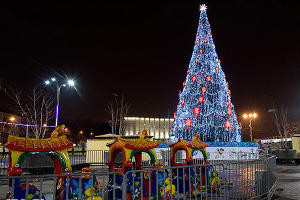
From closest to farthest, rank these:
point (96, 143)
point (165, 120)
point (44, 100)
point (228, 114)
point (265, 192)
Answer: point (265, 192)
point (96, 143)
point (44, 100)
point (228, 114)
point (165, 120)

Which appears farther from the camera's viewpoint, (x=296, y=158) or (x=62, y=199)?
(x=296, y=158)

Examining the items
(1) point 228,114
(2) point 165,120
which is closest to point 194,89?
(1) point 228,114

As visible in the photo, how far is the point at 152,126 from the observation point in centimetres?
5931

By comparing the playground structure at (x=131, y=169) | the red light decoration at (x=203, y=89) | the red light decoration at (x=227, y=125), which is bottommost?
the playground structure at (x=131, y=169)

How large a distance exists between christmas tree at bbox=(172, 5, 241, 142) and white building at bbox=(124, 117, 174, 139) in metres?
32.8

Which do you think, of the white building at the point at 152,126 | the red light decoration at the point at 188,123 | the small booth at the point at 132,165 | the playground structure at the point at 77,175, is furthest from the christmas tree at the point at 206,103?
the white building at the point at 152,126

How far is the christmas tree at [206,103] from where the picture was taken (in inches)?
958

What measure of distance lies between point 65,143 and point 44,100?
15.3 metres

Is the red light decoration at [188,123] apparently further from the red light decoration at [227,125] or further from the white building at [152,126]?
the white building at [152,126]

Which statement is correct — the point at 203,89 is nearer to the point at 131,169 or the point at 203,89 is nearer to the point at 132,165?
the point at 132,165

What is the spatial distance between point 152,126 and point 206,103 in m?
35.9

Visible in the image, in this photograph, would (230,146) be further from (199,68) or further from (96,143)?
(96,143)

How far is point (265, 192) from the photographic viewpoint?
716cm

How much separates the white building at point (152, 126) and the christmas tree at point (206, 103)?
32.8 meters
